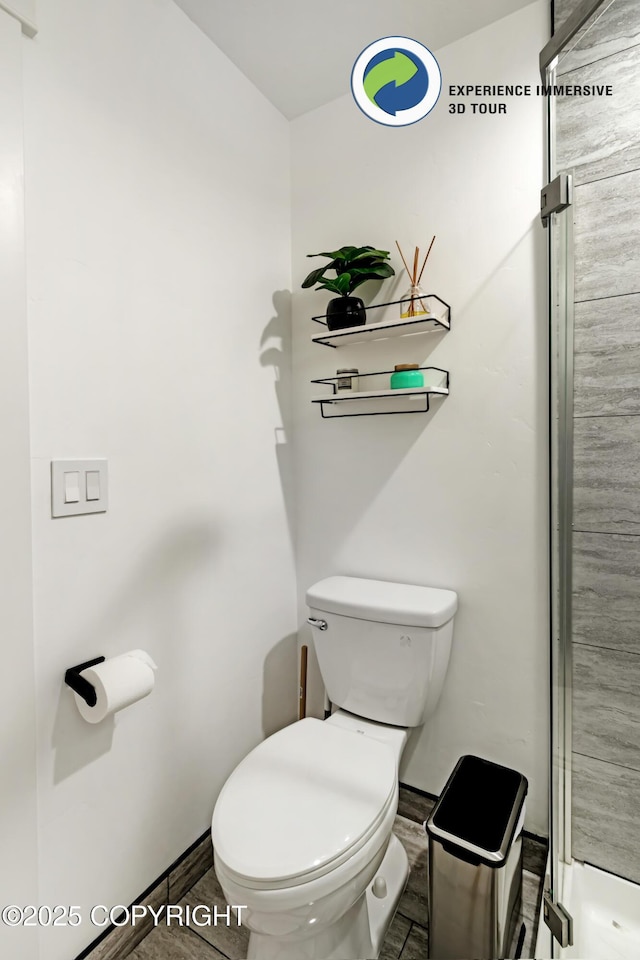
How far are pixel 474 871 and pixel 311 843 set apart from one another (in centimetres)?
35

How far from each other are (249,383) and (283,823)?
119cm

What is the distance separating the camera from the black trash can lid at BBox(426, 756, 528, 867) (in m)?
1.01

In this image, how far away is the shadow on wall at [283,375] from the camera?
1.70 metres

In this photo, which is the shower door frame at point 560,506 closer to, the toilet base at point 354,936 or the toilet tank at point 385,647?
the toilet tank at point 385,647

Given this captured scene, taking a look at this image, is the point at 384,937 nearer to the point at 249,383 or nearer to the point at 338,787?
the point at 338,787

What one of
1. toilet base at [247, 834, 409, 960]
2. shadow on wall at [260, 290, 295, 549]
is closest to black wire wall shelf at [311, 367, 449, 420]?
shadow on wall at [260, 290, 295, 549]

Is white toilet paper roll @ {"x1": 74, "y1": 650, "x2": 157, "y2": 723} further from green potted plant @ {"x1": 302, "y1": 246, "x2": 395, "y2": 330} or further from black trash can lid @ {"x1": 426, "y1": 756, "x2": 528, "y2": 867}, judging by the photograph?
green potted plant @ {"x1": 302, "y1": 246, "x2": 395, "y2": 330}

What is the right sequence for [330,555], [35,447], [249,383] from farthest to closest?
[330,555] → [249,383] → [35,447]

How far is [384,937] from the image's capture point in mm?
1171

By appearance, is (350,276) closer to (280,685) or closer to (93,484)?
(93,484)

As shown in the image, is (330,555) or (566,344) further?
(330,555)

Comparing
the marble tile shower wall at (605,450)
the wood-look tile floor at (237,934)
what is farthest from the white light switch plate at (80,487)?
Answer: the marble tile shower wall at (605,450)

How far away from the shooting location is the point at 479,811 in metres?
1.17

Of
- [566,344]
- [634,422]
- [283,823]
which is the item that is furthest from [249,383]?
[283,823]
